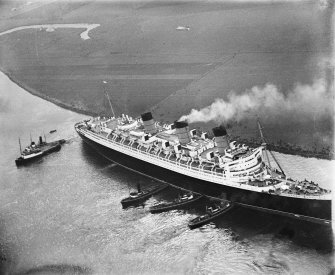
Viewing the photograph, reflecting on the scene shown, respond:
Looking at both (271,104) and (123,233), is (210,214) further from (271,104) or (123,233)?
(271,104)

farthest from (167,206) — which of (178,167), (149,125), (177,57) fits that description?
(177,57)

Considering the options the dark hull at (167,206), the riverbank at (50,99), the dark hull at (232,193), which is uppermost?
the riverbank at (50,99)

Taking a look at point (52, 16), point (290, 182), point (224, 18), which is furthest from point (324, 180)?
point (52, 16)

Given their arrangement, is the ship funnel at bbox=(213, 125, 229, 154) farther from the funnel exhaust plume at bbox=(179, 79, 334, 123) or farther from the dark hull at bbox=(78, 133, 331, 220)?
the funnel exhaust plume at bbox=(179, 79, 334, 123)

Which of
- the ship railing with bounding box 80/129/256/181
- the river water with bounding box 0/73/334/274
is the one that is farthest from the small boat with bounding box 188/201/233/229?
the ship railing with bounding box 80/129/256/181

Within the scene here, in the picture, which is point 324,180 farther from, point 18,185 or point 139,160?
point 18,185

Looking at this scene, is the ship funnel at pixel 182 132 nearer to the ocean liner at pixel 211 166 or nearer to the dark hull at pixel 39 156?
the ocean liner at pixel 211 166

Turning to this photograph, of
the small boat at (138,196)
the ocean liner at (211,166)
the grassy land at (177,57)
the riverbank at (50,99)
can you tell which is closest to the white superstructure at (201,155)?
the ocean liner at (211,166)
